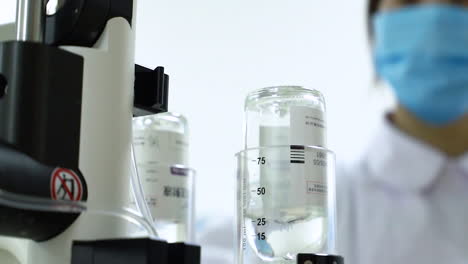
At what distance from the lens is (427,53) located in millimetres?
1742

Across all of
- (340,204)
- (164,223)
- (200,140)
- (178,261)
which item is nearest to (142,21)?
(200,140)

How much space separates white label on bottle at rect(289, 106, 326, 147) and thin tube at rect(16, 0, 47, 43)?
228 millimetres

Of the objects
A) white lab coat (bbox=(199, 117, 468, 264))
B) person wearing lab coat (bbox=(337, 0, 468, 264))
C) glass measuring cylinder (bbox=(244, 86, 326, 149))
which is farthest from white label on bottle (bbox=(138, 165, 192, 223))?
white lab coat (bbox=(199, 117, 468, 264))

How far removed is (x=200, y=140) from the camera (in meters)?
1.74

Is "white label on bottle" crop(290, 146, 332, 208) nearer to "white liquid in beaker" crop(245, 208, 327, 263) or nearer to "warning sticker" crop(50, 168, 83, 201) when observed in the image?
"white liquid in beaker" crop(245, 208, 327, 263)

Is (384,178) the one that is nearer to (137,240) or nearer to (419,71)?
(419,71)

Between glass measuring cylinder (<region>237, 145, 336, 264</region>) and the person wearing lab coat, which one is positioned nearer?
glass measuring cylinder (<region>237, 145, 336, 264</region>)

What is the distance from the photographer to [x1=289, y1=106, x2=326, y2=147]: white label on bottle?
0.60m

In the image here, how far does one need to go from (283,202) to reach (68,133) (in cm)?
20

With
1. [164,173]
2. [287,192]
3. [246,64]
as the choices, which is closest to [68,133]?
[287,192]

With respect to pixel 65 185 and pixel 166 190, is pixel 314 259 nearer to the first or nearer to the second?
pixel 65 185

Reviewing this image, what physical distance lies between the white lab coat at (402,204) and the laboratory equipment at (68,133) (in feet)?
4.51

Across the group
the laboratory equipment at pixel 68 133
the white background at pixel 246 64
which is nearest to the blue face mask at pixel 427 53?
the white background at pixel 246 64

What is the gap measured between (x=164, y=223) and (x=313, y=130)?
29 cm
